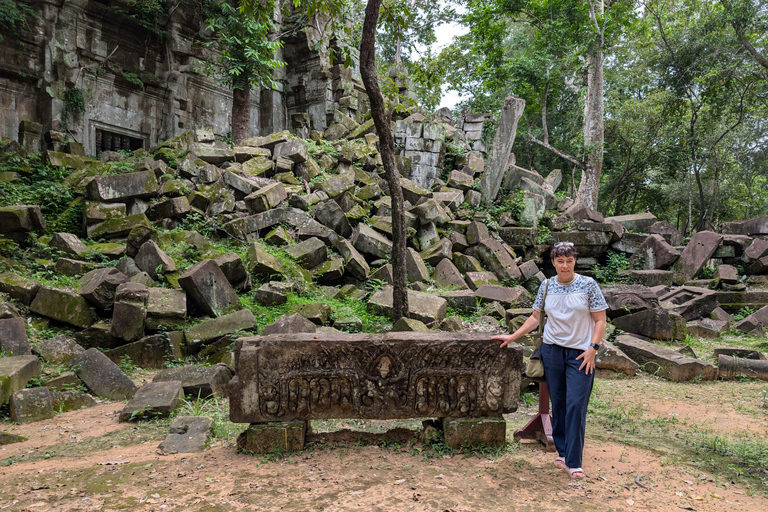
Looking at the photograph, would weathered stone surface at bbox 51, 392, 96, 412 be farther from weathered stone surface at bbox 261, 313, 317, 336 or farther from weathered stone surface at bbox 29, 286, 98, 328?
weathered stone surface at bbox 261, 313, 317, 336

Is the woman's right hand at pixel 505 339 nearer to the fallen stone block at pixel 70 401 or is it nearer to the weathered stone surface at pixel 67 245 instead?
the fallen stone block at pixel 70 401

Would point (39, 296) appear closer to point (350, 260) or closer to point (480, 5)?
point (350, 260)

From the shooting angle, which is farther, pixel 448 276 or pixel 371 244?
pixel 371 244

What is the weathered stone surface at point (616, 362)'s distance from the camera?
595 cm

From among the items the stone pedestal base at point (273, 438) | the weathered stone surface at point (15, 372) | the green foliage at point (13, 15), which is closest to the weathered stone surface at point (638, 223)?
the stone pedestal base at point (273, 438)

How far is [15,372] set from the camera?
4395 mm

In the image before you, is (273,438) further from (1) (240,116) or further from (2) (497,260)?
(1) (240,116)

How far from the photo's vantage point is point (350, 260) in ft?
27.9

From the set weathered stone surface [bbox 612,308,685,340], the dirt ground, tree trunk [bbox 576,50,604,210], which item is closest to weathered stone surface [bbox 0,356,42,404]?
the dirt ground

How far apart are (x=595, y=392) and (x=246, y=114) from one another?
496 inches

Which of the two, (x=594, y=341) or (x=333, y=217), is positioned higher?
(x=333, y=217)

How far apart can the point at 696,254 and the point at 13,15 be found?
17.7m

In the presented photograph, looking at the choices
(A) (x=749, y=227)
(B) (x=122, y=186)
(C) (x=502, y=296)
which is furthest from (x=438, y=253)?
(A) (x=749, y=227)

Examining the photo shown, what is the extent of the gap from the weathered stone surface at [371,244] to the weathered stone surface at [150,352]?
414 centimetres
